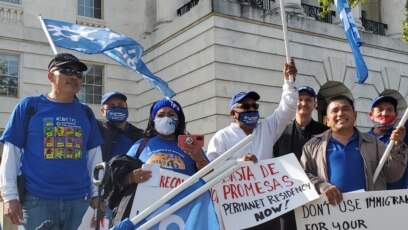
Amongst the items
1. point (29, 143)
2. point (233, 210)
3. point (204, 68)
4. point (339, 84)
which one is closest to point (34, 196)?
point (29, 143)

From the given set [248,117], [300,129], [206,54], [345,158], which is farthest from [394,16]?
[345,158]

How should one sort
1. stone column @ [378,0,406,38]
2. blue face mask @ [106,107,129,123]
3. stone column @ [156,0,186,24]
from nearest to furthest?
blue face mask @ [106,107,129,123] → stone column @ [156,0,186,24] → stone column @ [378,0,406,38]

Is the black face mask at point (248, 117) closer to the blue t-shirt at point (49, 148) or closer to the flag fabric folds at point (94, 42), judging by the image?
the blue t-shirt at point (49, 148)

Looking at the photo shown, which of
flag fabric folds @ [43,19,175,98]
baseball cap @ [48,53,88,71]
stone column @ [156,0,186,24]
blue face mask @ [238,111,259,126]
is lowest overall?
blue face mask @ [238,111,259,126]

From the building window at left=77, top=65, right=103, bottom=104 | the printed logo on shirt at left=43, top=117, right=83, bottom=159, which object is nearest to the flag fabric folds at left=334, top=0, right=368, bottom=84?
the printed logo on shirt at left=43, top=117, right=83, bottom=159

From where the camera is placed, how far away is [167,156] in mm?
4438

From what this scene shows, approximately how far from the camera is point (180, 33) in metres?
17.6

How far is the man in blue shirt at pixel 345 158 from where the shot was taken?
4527 millimetres

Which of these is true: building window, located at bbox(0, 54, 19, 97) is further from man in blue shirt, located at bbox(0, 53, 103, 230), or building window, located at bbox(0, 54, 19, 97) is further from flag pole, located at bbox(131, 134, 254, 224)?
flag pole, located at bbox(131, 134, 254, 224)

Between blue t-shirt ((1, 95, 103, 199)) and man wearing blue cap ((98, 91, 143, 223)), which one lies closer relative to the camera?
blue t-shirt ((1, 95, 103, 199))

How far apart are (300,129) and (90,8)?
50.3ft

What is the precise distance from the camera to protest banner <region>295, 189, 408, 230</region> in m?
4.45

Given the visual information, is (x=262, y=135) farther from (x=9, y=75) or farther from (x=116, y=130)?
(x=9, y=75)

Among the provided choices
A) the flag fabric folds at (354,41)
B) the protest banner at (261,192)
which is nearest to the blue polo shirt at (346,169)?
the protest banner at (261,192)
